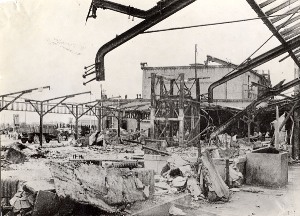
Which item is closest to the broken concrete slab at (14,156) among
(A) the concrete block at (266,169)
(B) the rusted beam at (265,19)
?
(A) the concrete block at (266,169)

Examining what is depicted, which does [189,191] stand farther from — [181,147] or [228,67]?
[228,67]

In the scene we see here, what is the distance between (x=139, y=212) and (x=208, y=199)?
247cm

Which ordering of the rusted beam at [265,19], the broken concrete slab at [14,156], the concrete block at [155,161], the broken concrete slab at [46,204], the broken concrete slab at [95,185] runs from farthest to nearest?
the concrete block at [155,161] < the broken concrete slab at [14,156] < the rusted beam at [265,19] < the broken concrete slab at [95,185] < the broken concrete slab at [46,204]

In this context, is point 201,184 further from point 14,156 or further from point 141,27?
point 14,156

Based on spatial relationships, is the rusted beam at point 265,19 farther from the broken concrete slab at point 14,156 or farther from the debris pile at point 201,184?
the broken concrete slab at point 14,156

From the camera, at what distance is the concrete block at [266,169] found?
29.5ft

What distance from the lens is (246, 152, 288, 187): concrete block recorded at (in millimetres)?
9000

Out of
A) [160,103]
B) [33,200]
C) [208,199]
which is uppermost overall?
[160,103]

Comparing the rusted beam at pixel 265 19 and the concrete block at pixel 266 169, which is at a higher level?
the rusted beam at pixel 265 19

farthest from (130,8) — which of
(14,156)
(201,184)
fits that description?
(14,156)

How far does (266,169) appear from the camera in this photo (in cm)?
918

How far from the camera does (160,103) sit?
783 inches

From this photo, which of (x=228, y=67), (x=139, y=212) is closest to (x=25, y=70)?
(x=139, y=212)

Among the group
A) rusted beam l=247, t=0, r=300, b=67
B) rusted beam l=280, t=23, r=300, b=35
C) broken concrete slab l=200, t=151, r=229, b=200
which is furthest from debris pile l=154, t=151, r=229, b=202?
rusted beam l=280, t=23, r=300, b=35
